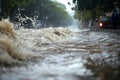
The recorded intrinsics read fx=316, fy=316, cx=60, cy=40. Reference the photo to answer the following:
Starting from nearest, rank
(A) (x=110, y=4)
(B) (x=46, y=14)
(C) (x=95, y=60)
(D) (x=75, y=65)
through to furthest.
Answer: (D) (x=75, y=65), (C) (x=95, y=60), (A) (x=110, y=4), (B) (x=46, y=14)

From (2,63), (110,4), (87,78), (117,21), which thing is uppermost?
(110,4)

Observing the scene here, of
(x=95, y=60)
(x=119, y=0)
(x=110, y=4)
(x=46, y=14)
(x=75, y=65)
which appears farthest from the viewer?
(x=46, y=14)

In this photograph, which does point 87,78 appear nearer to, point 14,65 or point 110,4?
point 14,65

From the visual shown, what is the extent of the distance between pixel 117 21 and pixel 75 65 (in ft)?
87.8

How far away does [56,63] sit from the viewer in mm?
5117

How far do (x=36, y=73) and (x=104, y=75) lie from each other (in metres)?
0.89

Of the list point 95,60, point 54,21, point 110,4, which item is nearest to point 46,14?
point 54,21

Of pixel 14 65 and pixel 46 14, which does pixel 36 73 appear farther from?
pixel 46 14

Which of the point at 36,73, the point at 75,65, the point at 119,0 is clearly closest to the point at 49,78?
the point at 36,73

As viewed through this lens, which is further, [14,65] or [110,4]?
[110,4]

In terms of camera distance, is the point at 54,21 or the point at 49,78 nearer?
the point at 49,78

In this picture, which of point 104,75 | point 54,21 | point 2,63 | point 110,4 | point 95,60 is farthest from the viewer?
point 54,21

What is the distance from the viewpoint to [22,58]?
516 centimetres

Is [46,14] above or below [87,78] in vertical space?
above
